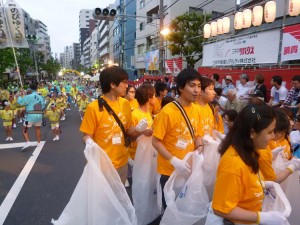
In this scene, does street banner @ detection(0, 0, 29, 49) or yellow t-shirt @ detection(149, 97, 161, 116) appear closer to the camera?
yellow t-shirt @ detection(149, 97, 161, 116)

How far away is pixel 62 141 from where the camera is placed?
29.1 feet

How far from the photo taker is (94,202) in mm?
2584

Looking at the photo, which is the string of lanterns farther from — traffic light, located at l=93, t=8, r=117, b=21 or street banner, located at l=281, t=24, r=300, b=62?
traffic light, located at l=93, t=8, r=117, b=21

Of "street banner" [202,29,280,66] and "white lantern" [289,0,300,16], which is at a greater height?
"white lantern" [289,0,300,16]

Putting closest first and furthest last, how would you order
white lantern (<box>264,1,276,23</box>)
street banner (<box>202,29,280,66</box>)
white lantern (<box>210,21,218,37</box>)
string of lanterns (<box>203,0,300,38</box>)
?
string of lanterns (<box>203,0,300,38</box>) < street banner (<box>202,29,280,66</box>) < white lantern (<box>264,1,276,23</box>) < white lantern (<box>210,21,218,37</box>)

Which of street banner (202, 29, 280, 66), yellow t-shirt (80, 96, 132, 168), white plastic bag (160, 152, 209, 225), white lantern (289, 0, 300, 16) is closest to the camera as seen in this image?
white plastic bag (160, 152, 209, 225)

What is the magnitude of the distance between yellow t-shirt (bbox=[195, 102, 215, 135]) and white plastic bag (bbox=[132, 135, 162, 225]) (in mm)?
755

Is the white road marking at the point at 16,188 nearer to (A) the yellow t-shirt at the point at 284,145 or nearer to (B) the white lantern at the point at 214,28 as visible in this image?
(A) the yellow t-shirt at the point at 284,145

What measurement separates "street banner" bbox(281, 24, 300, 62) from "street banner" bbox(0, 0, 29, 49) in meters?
9.98

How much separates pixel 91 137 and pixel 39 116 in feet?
18.4

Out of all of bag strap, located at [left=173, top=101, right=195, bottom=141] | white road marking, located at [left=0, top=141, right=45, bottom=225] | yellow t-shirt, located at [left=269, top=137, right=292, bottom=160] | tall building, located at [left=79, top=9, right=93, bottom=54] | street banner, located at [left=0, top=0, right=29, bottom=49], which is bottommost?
white road marking, located at [left=0, top=141, right=45, bottom=225]

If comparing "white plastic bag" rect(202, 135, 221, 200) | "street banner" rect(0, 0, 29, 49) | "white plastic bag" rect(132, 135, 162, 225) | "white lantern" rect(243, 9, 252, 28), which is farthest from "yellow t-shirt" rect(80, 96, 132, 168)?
"street banner" rect(0, 0, 29, 49)

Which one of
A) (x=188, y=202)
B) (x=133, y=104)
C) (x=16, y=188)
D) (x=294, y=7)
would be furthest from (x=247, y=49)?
(x=188, y=202)

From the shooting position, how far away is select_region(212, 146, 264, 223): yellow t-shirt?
1612 millimetres
